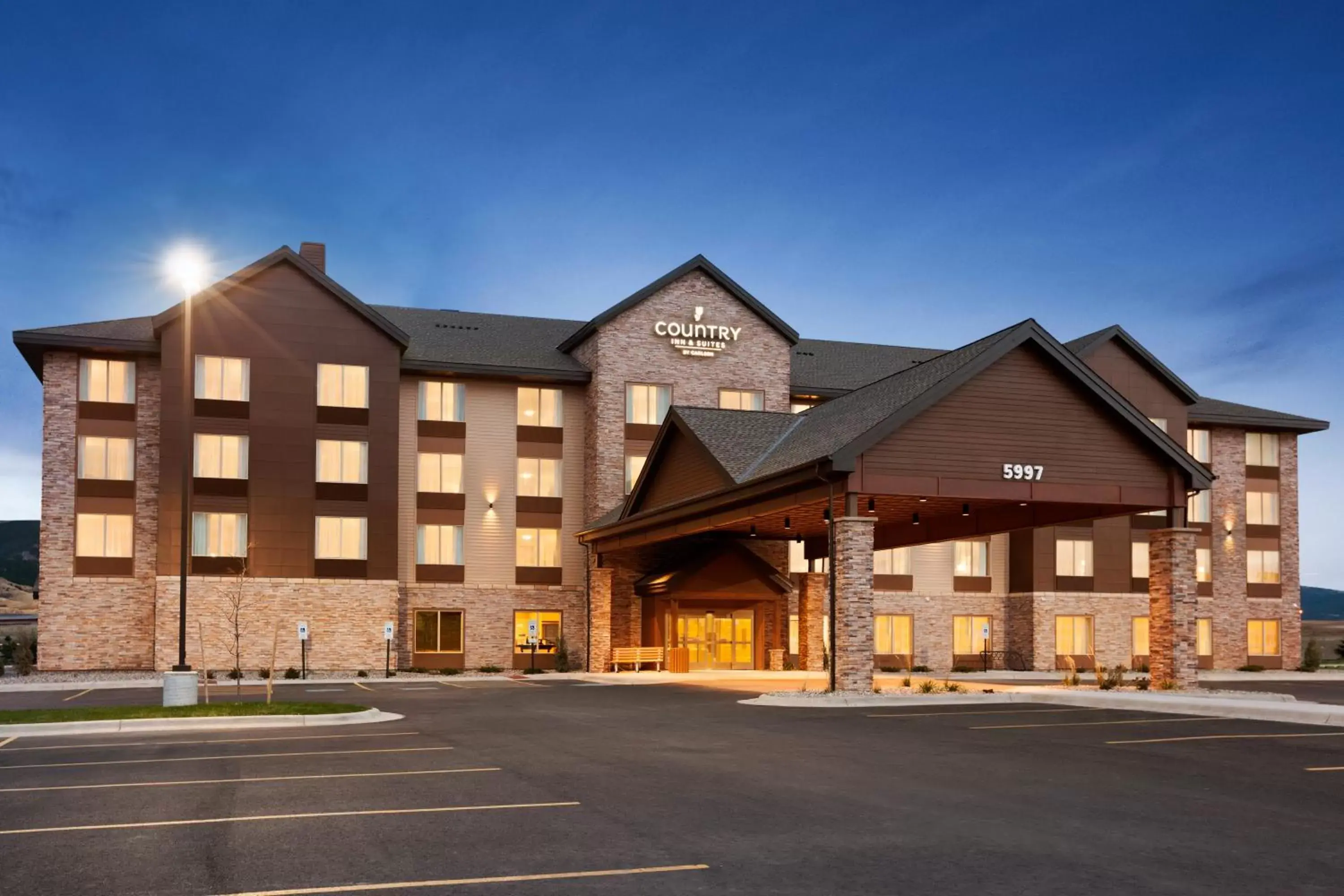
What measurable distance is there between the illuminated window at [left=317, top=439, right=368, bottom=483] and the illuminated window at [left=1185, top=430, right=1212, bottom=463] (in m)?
34.0

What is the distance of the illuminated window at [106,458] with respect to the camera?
42.5 metres

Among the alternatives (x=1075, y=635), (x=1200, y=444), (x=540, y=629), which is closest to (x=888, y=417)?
(x=540, y=629)

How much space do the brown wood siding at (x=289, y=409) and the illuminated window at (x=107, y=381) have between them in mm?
2433

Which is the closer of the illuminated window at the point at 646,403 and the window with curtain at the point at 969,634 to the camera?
the illuminated window at the point at 646,403

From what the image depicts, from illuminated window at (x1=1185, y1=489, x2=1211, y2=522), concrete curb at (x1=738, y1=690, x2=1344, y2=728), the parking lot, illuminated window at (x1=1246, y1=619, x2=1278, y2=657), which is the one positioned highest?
illuminated window at (x1=1185, y1=489, x2=1211, y2=522)

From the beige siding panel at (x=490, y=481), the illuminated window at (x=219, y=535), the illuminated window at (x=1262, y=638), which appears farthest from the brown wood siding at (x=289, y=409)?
the illuminated window at (x=1262, y=638)

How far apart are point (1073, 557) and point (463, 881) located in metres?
45.2

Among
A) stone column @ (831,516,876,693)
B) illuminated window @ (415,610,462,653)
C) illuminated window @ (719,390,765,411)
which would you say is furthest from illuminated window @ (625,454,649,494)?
stone column @ (831,516,876,693)

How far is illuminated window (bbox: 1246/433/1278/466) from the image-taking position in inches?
2127

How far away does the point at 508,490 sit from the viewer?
4697 centimetres

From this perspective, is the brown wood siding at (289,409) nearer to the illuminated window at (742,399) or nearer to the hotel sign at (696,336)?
the hotel sign at (696,336)

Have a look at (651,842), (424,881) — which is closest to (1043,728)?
(651,842)

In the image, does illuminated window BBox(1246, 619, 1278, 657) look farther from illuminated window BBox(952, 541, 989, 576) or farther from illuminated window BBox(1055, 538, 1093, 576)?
illuminated window BBox(952, 541, 989, 576)

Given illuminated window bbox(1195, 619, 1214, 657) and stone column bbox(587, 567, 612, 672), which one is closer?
stone column bbox(587, 567, 612, 672)
